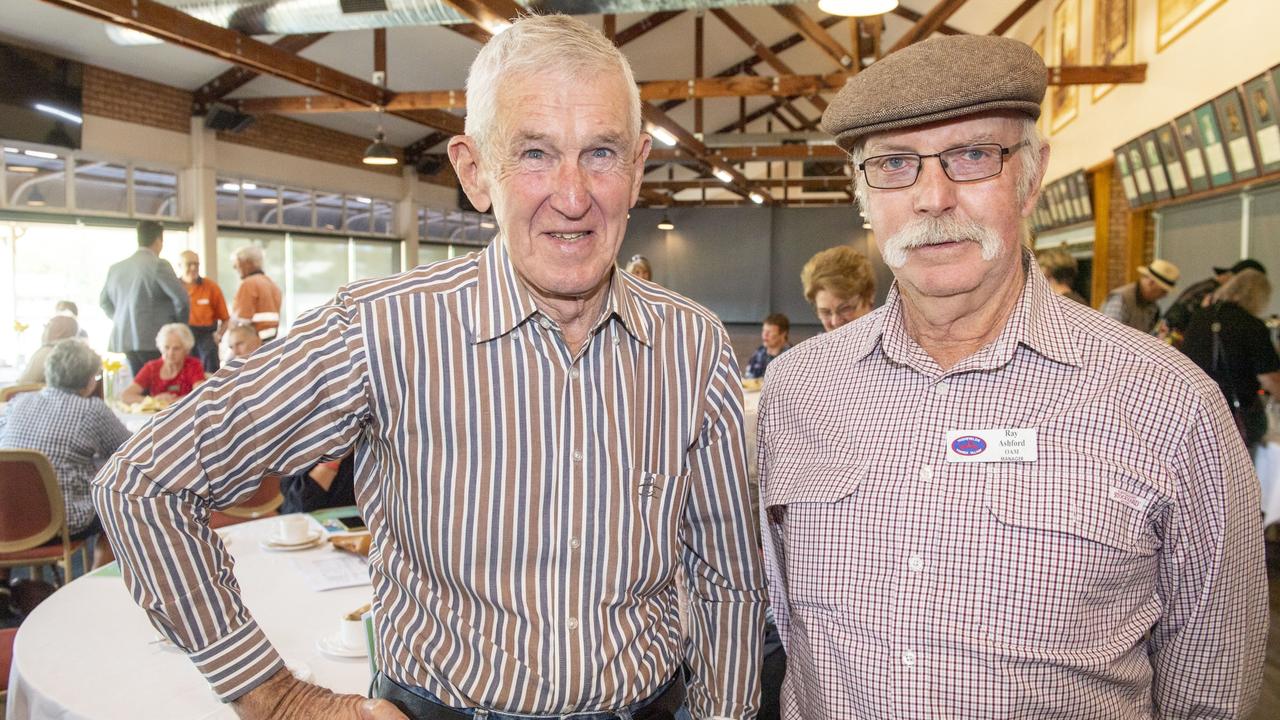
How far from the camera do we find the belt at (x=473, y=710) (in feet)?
4.19

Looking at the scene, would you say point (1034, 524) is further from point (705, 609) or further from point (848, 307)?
A: point (848, 307)

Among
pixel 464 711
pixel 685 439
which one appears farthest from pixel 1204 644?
pixel 464 711

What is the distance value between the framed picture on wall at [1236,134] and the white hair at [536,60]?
5.80 meters

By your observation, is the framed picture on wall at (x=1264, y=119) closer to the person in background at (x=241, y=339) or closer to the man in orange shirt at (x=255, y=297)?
the person in background at (x=241, y=339)

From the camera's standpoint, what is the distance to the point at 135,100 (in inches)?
394

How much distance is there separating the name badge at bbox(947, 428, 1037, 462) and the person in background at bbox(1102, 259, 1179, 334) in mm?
6063

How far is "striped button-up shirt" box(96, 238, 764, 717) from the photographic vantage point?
1.22 metres

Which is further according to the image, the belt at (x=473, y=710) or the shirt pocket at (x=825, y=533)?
the shirt pocket at (x=825, y=533)

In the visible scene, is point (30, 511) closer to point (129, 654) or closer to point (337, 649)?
point (129, 654)

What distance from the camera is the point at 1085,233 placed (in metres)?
10.6

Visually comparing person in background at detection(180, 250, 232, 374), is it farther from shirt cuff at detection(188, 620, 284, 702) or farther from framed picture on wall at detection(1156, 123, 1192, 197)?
framed picture on wall at detection(1156, 123, 1192, 197)

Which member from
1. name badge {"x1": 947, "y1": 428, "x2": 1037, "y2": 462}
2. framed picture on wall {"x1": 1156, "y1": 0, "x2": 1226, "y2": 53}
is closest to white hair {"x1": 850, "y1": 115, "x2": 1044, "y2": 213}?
name badge {"x1": 947, "y1": 428, "x2": 1037, "y2": 462}

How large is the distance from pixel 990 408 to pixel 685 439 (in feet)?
1.61

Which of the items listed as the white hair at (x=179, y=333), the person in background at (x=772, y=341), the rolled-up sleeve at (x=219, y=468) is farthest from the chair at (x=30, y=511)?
the person in background at (x=772, y=341)
